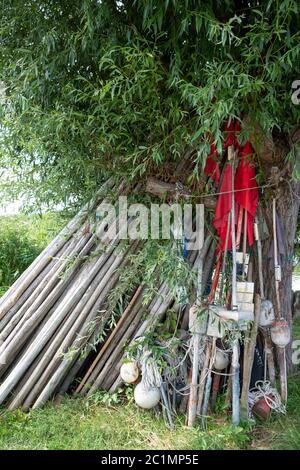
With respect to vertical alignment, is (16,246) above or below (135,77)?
below

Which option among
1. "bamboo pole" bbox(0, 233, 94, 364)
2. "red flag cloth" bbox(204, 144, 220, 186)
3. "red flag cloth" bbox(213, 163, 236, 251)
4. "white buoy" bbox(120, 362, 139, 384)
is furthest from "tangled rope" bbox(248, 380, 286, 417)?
"bamboo pole" bbox(0, 233, 94, 364)

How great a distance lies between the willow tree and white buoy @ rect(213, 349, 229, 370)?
2.06ft

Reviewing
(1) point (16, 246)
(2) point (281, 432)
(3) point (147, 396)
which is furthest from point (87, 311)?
(1) point (16, 246)

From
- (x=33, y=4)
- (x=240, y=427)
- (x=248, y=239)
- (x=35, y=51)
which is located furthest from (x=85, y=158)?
Result: (x=240, y=427)

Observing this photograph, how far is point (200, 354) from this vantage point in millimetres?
2684

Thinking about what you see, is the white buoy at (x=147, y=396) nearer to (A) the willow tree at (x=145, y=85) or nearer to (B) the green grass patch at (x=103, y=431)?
(B) the green grass patch at (x=103, y=431)

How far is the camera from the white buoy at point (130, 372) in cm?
271

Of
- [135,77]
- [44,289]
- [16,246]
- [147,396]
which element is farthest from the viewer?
[16,246]

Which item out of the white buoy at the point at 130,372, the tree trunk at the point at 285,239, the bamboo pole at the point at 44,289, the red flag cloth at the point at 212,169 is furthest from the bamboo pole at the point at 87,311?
the tree trunk at the point at 285,239

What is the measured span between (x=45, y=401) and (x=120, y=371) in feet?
1.77

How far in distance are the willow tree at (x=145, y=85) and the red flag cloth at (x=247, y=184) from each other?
7cm

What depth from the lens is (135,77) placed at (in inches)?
89.9

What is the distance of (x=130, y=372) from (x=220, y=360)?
599 millimetres

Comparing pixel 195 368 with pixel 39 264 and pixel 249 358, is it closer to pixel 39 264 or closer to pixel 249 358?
pixel 249 358
